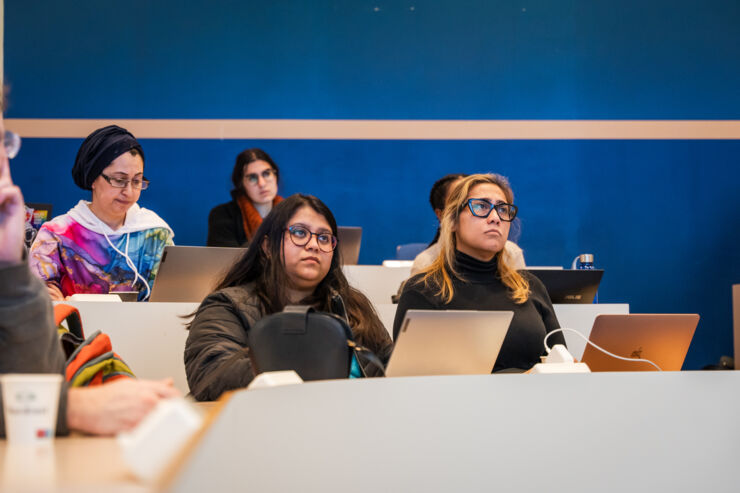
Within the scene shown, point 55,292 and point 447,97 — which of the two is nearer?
point 55,292

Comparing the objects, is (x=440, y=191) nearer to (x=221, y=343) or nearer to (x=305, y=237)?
(x=305, y=237)

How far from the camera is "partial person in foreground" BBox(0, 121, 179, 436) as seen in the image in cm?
97

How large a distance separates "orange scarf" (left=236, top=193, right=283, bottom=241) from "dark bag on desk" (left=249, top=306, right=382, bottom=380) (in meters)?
3.05

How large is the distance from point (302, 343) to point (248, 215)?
10.3ft

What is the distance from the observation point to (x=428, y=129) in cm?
519

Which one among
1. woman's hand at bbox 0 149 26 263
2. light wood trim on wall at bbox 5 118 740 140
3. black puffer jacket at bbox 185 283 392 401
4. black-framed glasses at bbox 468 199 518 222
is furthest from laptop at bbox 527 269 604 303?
light wood trim on wall at bbox 5 118 740 140

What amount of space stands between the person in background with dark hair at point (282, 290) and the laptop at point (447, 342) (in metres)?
0.49

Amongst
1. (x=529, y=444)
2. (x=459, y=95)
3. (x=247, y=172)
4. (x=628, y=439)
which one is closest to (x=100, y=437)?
(x=529, y=444)

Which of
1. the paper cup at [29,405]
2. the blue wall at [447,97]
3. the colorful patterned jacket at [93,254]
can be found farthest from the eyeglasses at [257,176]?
the paper cup at [29,405]

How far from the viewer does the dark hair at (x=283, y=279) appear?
2178 mm

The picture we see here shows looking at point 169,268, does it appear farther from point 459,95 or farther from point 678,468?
point 459,95

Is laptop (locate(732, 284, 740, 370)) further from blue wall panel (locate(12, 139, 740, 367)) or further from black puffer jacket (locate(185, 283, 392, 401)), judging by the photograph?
blue wall panel (locate(12, 139, 740, 367))

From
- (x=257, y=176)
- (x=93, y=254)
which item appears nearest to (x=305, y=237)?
(x=93, y=254)

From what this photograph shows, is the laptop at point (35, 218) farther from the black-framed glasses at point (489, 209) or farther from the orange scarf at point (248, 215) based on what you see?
the black-framed glasses at point (489, 209)
